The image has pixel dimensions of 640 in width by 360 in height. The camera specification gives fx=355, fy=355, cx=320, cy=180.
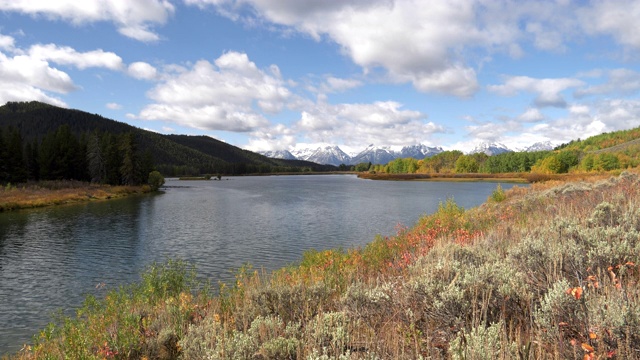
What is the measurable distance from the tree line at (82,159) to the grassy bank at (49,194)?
7.04m

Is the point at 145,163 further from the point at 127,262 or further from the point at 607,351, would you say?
the point at 607,351

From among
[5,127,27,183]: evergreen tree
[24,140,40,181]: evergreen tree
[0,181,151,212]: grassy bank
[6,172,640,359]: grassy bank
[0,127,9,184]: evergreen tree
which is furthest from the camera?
[24,140,40,181]: evergreen tree

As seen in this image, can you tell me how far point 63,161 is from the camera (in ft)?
295

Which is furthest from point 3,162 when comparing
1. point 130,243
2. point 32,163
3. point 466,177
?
point 466,177

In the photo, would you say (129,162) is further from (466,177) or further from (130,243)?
(466,177)

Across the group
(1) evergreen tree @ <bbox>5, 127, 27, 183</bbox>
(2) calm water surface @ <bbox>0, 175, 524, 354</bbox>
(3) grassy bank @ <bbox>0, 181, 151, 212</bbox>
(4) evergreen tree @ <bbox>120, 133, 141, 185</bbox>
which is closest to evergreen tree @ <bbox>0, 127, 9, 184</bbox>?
(1) evergreen tree @ <bbox>5, 127, 27, 183</bbox>

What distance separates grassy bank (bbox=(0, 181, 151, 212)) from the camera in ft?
182

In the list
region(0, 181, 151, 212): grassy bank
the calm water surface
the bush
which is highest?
the bush

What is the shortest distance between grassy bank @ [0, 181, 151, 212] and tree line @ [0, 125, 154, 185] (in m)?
7.04

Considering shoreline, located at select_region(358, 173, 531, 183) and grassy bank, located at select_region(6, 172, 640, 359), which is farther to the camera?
shoreline, located at select_region(358, 173, 531, 183)

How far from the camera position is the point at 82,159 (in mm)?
94750

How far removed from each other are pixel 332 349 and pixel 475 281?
281 cm

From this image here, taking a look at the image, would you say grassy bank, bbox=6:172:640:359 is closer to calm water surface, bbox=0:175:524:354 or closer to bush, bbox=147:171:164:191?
calm water surface, bbox=0:175:524:354

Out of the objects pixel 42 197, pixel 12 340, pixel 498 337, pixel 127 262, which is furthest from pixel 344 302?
pixel 42 197
